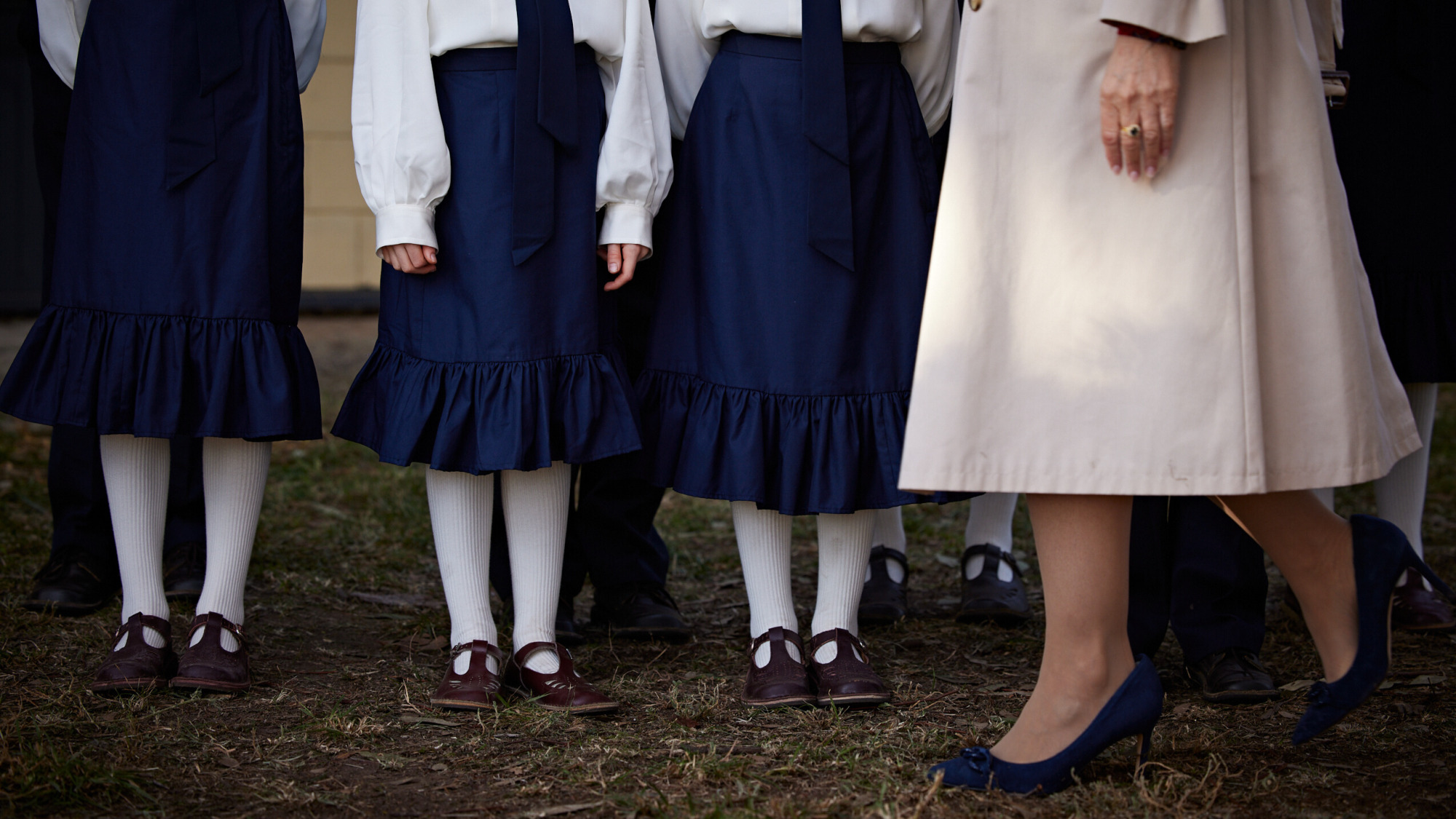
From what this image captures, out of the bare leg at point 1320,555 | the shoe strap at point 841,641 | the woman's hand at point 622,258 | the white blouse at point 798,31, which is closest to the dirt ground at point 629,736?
the shoe strap at point 841,641

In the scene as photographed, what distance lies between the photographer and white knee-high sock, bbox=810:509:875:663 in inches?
82.4

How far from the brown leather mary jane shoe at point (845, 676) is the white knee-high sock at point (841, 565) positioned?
18 mm

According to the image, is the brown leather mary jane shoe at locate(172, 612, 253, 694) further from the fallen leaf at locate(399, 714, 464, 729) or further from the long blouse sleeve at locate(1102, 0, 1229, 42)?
the long blouse sleeve at locate(1102, 0, 1229, 42)

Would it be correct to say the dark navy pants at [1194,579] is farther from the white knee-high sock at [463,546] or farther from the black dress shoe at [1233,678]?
the white knee-high sock at [463,546]

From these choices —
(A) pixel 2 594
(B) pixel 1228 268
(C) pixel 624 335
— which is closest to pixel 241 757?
(C) pixel 624 335

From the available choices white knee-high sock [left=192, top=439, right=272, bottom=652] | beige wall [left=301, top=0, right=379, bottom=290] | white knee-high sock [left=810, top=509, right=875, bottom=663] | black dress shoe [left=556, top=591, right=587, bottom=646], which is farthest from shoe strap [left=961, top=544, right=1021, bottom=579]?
beige wall [left=301, top=0, right=379, bottom=290]

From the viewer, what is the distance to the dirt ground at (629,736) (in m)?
1.57

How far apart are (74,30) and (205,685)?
1.16 m

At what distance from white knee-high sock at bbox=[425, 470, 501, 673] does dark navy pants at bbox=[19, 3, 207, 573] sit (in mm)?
955

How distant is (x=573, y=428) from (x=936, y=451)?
0.67 m

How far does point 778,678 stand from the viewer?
2.02m

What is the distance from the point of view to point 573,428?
1.95m

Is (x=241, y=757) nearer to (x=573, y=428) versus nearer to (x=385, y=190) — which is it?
(x=573, y=428)

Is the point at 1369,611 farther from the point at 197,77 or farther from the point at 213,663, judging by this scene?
the point at 197,77
